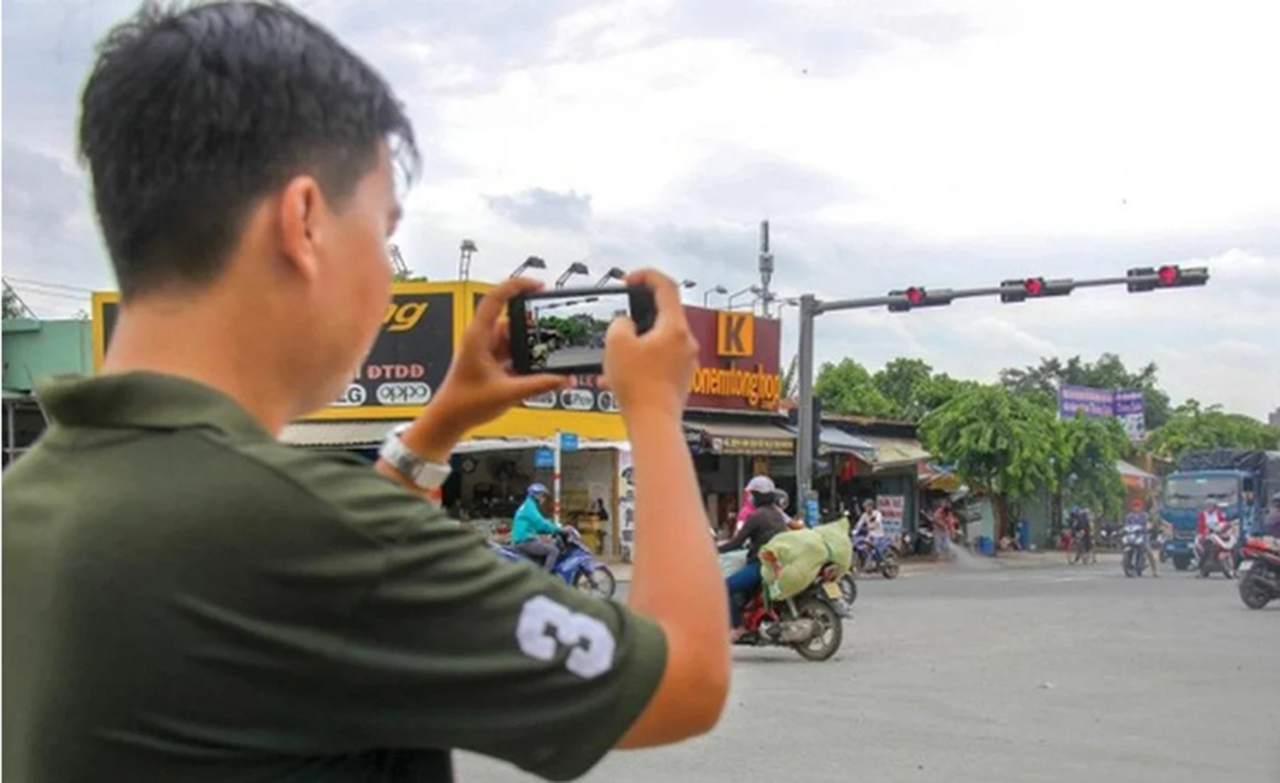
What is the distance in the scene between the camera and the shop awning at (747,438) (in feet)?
88.7

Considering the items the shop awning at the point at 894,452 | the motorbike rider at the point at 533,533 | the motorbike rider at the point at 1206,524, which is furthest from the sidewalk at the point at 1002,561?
the motorbike rider at the point at 533,533

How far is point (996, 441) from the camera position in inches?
1356

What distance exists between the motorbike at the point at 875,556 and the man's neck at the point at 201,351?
25.0 metres

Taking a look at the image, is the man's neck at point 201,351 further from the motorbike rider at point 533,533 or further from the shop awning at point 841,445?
the shop awning at point 841,445

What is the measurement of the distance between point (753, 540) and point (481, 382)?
1008cm

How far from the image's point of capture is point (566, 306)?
187cm

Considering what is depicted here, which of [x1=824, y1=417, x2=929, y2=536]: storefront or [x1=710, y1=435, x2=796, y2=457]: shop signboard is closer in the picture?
[x1=710, y1=435, x2=796, y2=457]: shop signboard

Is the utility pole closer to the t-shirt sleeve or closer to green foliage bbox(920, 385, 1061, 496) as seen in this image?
green foliage bbox(920, 385, 1061, 496)

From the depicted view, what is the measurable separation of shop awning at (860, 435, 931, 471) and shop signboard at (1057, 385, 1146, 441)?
538 inches

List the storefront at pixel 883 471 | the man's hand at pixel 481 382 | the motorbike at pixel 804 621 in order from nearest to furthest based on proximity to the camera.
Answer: the man's hand at pixel 481 382, the motorbike at pixel 804 621, the storefront at pixel 883 471

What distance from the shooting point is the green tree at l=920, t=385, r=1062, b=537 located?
34156 mm

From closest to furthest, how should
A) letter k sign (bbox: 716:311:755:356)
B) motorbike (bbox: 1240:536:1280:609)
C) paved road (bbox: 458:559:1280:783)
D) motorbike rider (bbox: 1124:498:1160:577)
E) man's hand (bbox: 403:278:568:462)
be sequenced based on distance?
man's hand (bbox: 403:278:568:462)
paved road (bbox: 458:559:1280:783)
motorbike (bbox: 1240:536:1280:609)
motorbike rider (bbox: 1124:498:1160:577)
letter k sign (bbox: 716:311:755:356)

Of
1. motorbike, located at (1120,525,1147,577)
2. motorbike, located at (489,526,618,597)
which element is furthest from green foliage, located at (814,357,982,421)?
motorbike, located at (489,526,618,597)

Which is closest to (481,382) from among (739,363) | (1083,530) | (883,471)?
(739,363)
